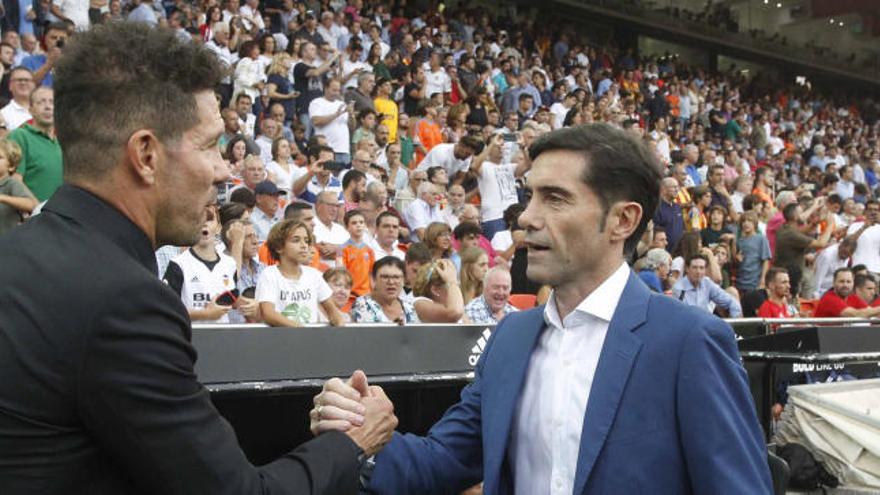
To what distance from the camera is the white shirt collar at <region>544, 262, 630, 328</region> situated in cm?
238

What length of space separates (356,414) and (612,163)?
877 millimetres

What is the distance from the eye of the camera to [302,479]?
1.89 metres

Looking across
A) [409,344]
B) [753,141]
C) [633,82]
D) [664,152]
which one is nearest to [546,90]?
[664,152]

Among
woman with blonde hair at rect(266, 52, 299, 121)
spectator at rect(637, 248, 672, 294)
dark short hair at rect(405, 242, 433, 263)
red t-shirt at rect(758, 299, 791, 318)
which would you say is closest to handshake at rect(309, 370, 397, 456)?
dark short hair at rect(405, 242, 433, 263)

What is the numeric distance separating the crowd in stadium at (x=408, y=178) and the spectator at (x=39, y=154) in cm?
2

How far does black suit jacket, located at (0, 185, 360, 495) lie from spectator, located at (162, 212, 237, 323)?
480 cm

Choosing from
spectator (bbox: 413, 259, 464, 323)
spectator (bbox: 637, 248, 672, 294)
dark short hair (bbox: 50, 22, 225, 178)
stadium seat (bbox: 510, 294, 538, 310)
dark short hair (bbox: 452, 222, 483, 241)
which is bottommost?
spectator (bbox: 637, 248, 672, 294)

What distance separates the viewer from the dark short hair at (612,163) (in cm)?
246

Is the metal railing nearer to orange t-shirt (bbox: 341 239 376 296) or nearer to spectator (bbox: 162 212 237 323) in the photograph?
orange t-shirt (bbox: 341 239 376 296)

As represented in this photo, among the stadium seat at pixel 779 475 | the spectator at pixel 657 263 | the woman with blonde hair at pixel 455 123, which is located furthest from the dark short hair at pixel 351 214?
the stadium seat at pixel 779 475

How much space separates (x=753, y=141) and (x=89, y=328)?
25392 mm

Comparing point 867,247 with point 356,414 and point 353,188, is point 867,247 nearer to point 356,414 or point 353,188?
point 353,188

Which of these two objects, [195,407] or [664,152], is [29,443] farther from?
[664,152]

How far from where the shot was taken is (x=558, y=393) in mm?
2324
